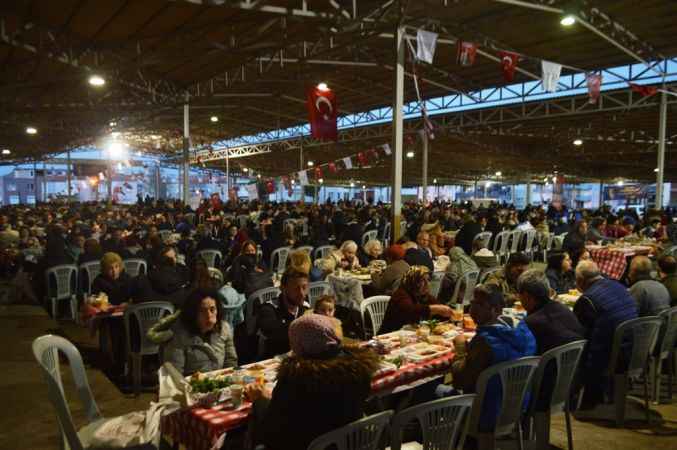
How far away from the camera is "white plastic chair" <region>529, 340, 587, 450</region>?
9.61ft

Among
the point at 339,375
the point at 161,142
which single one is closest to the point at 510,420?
the point at 339,375

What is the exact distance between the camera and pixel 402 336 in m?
3.76

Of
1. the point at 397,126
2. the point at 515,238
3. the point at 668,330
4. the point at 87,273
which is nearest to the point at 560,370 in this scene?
the point at 668,330

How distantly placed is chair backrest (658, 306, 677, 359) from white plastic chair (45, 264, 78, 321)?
6643 mm

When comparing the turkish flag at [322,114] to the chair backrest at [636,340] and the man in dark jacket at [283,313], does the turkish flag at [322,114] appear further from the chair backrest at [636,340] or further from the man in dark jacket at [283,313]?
the chair backrest at [636,340]

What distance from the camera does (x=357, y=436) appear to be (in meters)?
1.98

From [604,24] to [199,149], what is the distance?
25.6 m

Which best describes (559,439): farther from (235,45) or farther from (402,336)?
(235,45)

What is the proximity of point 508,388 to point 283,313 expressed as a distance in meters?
1.63

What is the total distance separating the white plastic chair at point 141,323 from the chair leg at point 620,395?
3679mm

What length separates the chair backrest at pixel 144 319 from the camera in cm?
430

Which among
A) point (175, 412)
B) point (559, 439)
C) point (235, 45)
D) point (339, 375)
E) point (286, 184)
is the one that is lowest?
point (559, 439)

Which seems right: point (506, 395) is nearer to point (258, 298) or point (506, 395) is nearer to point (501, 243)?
point (258, 298)

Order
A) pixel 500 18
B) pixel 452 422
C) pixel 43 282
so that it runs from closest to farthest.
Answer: pixel 452 422 < pixel 43 282 < pixel 500 18
